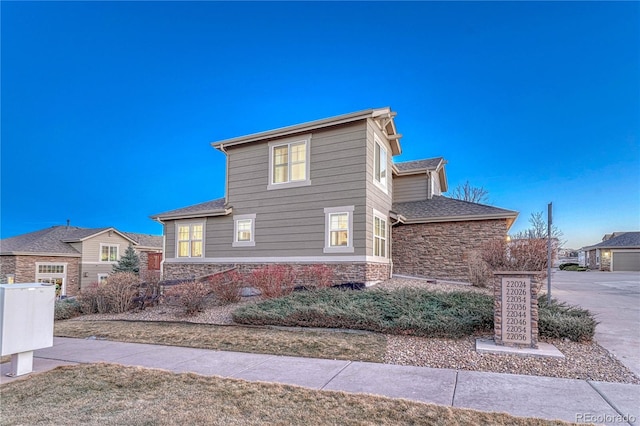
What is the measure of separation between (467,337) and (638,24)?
1296 centimetres

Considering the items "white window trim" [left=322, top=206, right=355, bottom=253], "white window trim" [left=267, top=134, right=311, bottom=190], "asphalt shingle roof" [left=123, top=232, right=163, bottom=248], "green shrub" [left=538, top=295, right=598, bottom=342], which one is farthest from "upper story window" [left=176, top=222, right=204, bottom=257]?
"asphalt shingle roof" [left=123, top=232, right=163, bottom=248]

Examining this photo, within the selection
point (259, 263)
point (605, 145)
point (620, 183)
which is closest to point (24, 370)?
point (259, 263)

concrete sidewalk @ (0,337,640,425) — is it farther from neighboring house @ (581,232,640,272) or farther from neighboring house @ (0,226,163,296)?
neighboring house @ (581,232,640,272)

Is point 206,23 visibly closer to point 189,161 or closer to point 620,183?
point 620,183

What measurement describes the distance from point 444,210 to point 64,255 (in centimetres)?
3008

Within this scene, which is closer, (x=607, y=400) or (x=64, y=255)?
(x=607, y=400)

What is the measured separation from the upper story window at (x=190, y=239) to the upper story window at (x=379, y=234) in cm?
774

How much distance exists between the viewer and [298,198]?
13.8 meters

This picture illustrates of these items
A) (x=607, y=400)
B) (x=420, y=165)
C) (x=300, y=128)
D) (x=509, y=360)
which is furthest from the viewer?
(x=420, y=165)

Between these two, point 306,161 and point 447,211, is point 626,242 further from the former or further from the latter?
point 306,161

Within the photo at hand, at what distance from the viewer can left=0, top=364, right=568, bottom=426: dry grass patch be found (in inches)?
135

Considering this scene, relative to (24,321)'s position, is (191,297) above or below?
below

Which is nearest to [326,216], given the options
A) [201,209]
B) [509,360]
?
[201,209]

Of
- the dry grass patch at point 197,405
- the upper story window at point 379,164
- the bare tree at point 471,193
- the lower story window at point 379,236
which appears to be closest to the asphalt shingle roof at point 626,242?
the bare tree at point 471,193
